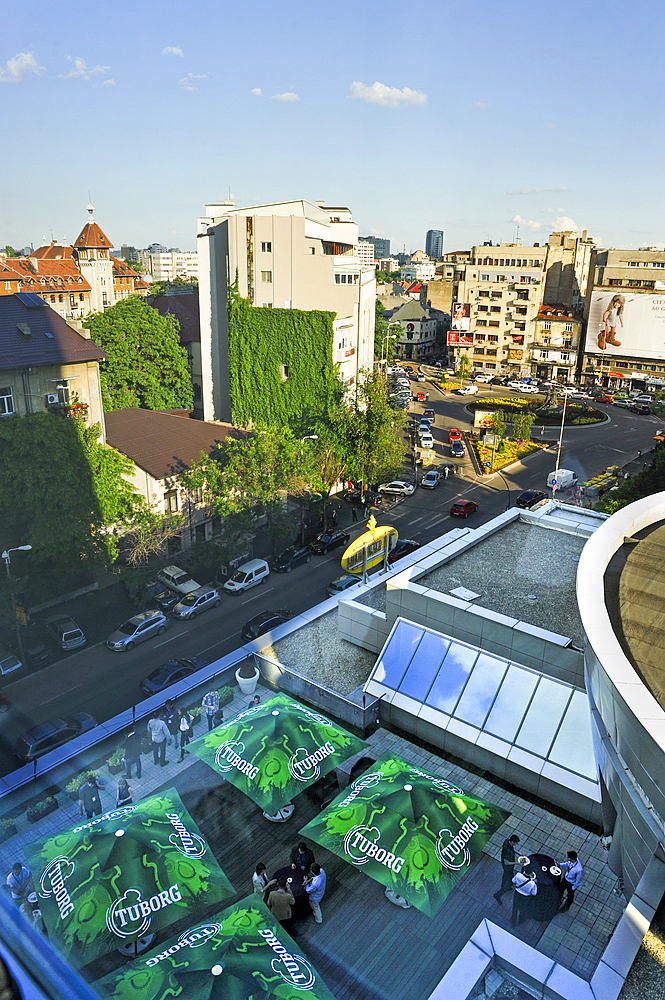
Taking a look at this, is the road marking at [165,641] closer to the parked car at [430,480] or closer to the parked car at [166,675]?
the parked car at [166,675]

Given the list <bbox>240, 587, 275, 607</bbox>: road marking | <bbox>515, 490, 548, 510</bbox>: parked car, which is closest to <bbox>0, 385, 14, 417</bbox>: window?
<bbox>240, 587, 275, 607</bbox>: road marking

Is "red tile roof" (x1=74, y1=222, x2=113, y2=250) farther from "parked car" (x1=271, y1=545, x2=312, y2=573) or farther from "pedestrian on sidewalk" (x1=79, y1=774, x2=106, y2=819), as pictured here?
"pedestrian on sidewalk" (x1=79, y1=774, x2=106, y2=819)

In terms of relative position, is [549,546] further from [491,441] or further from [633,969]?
[491,441]

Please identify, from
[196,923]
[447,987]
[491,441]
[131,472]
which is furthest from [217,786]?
[491,441]

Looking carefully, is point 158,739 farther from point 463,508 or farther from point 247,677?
point 463,508

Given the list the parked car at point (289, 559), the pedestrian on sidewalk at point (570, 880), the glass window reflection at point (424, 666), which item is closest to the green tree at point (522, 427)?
the parked car at point (289, 559)

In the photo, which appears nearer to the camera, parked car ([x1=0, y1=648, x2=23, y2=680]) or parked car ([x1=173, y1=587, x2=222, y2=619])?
parked car ([x1=0, y1=648, x2=23, y2=680])

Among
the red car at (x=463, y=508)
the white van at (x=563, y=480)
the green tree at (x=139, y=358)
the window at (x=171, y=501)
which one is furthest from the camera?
the green tree at (x=139, y=358)
